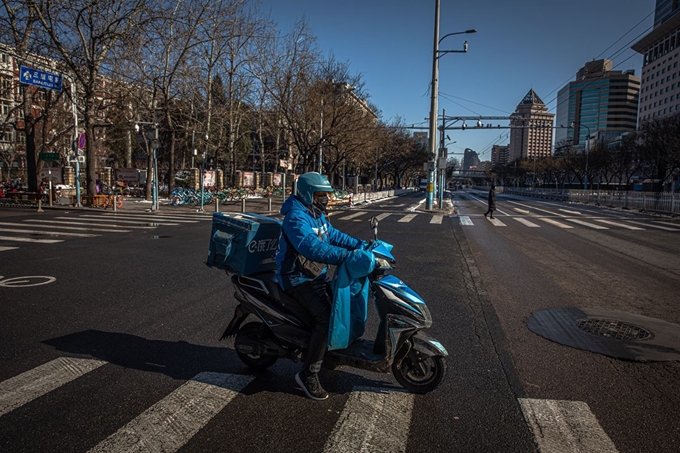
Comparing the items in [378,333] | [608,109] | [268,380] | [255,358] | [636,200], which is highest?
[608,109]

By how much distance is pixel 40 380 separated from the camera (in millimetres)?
3674

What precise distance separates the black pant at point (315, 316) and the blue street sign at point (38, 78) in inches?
762

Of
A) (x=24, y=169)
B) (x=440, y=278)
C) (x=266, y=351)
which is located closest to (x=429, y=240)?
(x=440, y=278)

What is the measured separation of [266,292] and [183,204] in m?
24.9

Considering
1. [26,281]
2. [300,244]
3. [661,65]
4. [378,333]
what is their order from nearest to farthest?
[300,244] < [378,333] < [26,281] < [661,65]

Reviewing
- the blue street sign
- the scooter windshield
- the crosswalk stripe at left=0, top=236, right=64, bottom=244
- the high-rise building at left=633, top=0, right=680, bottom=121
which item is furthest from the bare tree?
the high-rise building at left=633, top=0, right=680, bottom=121

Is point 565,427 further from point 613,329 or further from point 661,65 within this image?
point 661,65

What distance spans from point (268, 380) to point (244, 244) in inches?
44.9

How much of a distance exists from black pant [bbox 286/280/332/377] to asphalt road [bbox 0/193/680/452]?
31 centimetres

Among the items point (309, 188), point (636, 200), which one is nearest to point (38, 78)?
point (309, 188)

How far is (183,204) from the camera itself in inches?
1063

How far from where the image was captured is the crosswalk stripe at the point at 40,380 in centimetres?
334

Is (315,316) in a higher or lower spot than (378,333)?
higher

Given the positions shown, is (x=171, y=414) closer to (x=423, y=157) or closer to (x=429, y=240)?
(x=429, y=240)
